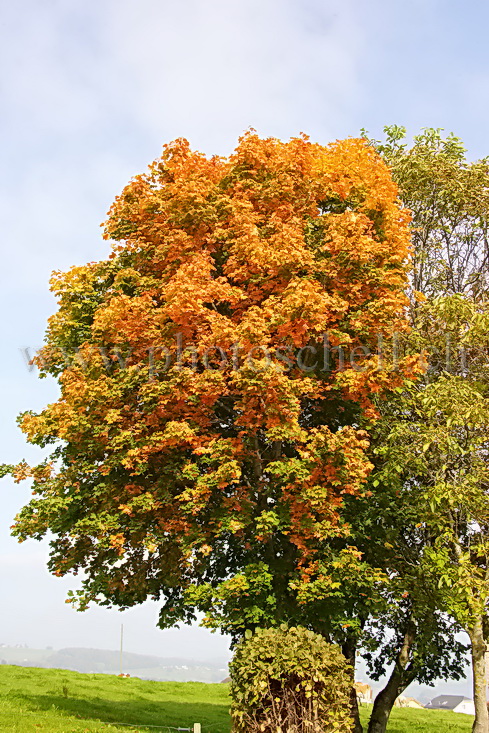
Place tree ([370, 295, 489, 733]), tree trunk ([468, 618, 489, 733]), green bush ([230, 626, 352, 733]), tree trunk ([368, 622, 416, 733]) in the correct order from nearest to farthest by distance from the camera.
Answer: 1. green bush ([230, 626, 352, 733])
2. tree ([370, 295, 489, 733])
3. tree trunk ([468, 618, 489, 733])
4. tree trunk ([368, 622, 416, 733])

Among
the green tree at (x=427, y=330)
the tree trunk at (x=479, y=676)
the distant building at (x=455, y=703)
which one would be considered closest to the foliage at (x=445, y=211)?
the green tree at (x=427, y=330)

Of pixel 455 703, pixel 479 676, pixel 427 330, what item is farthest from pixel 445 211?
pixel 455 703

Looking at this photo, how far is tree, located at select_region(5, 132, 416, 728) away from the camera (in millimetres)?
18312

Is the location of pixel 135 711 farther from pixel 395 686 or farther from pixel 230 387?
pixel 230 387

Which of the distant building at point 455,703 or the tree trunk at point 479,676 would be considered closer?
the tree trunk at point 479,676

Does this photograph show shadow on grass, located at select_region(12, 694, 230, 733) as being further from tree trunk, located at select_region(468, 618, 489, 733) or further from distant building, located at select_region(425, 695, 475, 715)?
distant building, located at select_region(425, 695, 475, 715)

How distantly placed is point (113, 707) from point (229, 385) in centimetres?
1364

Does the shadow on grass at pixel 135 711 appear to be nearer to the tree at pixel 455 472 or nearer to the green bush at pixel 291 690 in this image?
the green bush at pixel 291 690

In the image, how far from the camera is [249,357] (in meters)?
18.0

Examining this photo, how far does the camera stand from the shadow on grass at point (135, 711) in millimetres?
21578

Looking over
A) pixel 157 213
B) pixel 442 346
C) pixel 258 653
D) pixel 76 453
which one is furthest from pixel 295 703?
pixel 157 213

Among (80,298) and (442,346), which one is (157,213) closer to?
(80,298)

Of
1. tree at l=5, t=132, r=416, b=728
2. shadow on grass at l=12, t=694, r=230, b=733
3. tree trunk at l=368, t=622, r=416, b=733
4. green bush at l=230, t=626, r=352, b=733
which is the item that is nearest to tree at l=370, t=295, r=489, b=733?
tree at l=5, t=132, r=416, b=728

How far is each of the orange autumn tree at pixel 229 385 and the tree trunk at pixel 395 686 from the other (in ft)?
17.7
